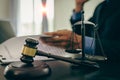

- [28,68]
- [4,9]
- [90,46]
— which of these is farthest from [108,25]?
[4,9]

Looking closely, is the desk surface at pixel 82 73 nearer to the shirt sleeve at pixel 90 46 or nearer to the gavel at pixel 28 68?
the gavel at pixel 28 68

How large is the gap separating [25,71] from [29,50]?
0.19 ft

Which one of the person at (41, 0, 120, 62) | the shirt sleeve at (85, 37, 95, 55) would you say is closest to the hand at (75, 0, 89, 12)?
the person at (41, 0, 120, 62)

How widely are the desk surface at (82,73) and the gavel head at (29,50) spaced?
67 mm

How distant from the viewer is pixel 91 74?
615mm

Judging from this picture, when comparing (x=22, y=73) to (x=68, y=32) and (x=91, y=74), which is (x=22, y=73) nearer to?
(x=91, y=74)

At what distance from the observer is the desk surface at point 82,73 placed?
0.58 m

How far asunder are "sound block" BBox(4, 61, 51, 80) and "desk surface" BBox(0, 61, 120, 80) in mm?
16

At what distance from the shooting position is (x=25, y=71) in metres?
0.56

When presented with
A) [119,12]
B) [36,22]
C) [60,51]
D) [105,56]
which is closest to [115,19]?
[119,12]

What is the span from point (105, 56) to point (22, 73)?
325mm

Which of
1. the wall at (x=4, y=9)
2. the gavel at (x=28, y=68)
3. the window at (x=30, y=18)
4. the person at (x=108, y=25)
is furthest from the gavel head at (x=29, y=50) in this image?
the wall at (x=4, y=9)

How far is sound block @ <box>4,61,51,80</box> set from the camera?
1.83 feet

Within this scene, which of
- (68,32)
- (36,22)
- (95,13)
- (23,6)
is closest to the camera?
(95,13)
